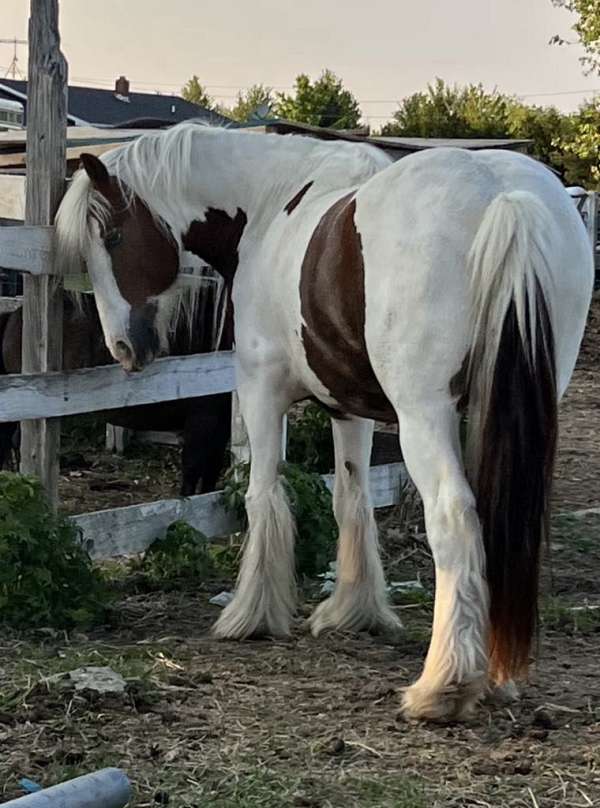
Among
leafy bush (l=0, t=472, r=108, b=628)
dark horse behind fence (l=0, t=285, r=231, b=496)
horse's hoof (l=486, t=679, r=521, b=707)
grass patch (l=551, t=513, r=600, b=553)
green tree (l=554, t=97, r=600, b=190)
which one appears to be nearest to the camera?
horse's hoof (l=486, t=679, r=521, b=707)

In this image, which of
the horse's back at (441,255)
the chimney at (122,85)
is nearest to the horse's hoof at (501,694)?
the horse's back at (441,255)

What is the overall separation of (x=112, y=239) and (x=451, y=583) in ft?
6.77

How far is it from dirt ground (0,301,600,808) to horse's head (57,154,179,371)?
1.15 meters

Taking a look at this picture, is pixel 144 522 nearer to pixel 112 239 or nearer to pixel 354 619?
pixel 354 619

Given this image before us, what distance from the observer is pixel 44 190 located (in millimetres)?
5043

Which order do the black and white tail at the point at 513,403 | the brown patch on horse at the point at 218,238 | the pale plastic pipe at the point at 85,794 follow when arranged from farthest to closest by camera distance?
the brown patch on horse at the point at 218,238, the black and white tail at the point at 513,403, the pale plastic pipe at the point at 85,794

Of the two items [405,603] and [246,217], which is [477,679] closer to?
[405,603]

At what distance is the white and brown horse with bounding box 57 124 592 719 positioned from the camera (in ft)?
11.5

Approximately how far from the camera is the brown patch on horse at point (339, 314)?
3891 millimetres

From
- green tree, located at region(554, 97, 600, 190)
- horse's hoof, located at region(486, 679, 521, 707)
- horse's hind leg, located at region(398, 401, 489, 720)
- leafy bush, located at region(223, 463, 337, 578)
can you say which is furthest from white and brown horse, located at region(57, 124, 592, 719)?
green tree, located at region(554, 97, 600, 190)

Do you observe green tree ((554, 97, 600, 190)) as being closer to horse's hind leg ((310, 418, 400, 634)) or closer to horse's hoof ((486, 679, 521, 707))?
horse's hind leg ((310, 418, 400, 634))

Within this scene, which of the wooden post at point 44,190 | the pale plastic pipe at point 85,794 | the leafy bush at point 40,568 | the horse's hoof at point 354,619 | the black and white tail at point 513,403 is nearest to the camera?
the pale plastic pipe at point 85,794

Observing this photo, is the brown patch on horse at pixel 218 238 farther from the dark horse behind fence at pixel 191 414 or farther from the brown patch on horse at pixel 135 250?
the dark horse behind fence at pixel 191 414

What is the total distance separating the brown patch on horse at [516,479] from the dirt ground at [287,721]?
32 centimetres
